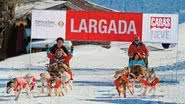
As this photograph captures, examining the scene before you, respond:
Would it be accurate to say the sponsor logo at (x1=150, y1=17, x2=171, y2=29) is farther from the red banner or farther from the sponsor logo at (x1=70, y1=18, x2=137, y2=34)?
the sponsor logo at (x1=70, y1=18, x2=137, y2=34)

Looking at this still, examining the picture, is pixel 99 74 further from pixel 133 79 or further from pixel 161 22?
pixel 133 79

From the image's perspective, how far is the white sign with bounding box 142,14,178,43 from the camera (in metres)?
21.6

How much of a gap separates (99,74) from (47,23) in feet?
14.8

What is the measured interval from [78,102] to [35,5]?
3114 cm

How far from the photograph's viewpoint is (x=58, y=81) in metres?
16.7

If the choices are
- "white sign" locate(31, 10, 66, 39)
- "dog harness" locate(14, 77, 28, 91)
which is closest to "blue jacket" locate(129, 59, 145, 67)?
"dog harness" locate(14, 77, 28, 91)

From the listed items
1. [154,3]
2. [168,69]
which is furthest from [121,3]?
[168,69]

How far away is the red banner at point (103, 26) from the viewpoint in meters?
21.9

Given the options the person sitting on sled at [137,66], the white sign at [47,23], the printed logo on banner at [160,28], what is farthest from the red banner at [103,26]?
Result: the person sitting on sled at [137,66]

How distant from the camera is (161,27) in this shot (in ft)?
71.0

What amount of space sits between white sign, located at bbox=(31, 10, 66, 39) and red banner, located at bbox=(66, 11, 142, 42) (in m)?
0.25

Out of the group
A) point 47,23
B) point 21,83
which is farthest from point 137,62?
point 47,23

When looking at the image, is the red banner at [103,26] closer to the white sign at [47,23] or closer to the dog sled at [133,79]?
the white sign at [47,23]

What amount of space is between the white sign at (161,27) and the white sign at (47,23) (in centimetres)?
309
